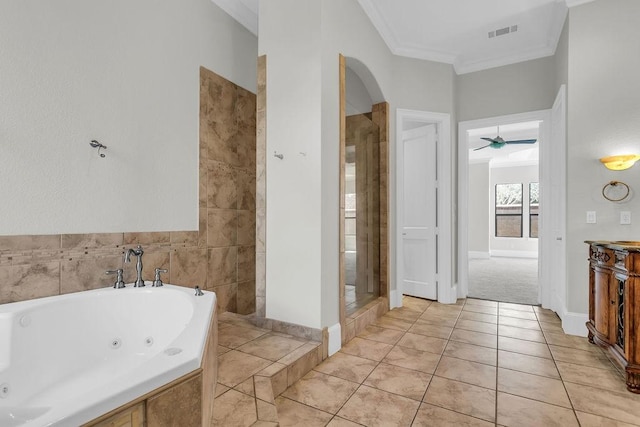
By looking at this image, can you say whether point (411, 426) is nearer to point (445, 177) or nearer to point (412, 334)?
point (412, 334)

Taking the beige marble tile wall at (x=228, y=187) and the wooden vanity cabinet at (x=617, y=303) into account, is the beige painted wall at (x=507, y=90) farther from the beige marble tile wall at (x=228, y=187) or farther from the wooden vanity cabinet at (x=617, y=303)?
the beige marble tile wall at (x=228, y=187)

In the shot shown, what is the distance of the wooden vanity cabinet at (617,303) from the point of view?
6.55ft

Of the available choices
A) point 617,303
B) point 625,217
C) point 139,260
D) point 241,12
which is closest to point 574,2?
point 625,217

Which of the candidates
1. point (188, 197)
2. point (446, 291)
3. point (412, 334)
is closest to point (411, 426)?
point (412, 334)

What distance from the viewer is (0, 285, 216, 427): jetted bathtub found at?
101cm

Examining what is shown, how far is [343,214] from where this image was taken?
2.65 metres

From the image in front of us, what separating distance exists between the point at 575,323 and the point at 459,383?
1.65m

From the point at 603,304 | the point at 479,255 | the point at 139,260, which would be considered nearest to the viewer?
the point at 139,260

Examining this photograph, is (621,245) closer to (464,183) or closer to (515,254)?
(464,183)

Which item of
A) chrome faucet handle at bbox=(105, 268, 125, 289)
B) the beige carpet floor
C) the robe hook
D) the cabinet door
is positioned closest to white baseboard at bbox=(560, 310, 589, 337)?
the cabinet door

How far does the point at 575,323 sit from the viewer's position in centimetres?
291

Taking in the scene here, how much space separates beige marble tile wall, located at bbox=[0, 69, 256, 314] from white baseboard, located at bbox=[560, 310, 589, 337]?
296 centimetres

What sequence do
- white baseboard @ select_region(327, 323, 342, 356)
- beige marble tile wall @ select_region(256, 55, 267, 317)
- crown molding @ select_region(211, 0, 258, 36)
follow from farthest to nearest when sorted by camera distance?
1. crown molding @ select_region(211, 0, 258, 36)
2. beige marble tile wall @ select_region(256, 55, 267, 317)
3. white baseboard @ select_region(327, 323, 342, 356)

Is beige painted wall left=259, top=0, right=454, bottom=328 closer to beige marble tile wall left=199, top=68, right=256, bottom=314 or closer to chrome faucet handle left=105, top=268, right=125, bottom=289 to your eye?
beige marble tile wall left=199, top=68, right=256, bottom=314
